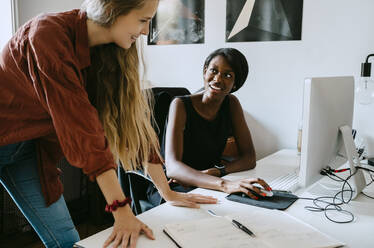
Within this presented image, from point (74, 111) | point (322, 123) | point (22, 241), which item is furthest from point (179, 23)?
point (74, 111)

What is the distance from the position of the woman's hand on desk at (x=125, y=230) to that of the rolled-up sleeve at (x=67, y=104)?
0.12 m

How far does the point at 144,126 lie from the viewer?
3.92ft

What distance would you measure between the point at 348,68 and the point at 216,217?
151 centimetres

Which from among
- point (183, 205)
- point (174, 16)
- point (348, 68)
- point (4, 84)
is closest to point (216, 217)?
point (183, 205)

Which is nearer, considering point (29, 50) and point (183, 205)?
point (29, 50)

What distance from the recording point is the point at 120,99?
1.10m

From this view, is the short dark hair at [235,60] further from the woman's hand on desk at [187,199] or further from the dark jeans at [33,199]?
the dark jeans at [33,199]

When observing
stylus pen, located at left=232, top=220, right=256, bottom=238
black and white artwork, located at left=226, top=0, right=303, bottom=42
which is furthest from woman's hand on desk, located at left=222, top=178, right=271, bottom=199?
black and white artwork, located at left=226, top=0, right=303, bottom=42

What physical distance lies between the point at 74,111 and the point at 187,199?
468 millimetres

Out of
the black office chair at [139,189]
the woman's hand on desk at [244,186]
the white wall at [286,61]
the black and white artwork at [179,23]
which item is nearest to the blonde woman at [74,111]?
the woman's hand on desk at [244,186]

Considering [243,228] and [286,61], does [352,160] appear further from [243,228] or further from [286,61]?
[286,61]

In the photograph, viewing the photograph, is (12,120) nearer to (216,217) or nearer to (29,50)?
(29,50)

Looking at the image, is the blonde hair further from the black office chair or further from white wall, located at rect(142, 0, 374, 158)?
white wall, located at rect(142, 0, 374, 158)

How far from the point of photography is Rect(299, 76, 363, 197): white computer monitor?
40.8 inches
